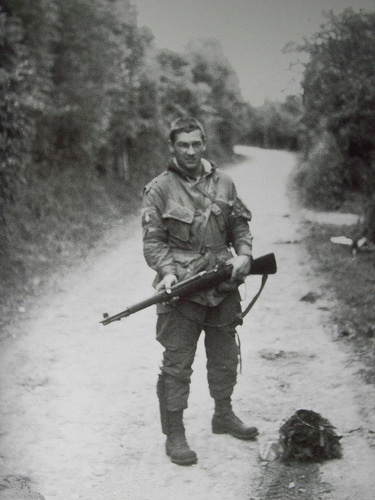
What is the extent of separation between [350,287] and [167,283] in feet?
15.0

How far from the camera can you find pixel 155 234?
3.68 meters

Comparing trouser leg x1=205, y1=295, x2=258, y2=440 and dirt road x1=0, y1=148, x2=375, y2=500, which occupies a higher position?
trouser leg x1=205, y1=295, x2=258, y2=440

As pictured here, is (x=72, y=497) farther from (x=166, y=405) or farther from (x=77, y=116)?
(x=77, y=116)

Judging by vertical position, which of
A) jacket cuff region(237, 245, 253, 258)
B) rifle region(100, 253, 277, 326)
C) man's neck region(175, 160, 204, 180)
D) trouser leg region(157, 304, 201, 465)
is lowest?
trouser leg region(157, 304, 201, 465)

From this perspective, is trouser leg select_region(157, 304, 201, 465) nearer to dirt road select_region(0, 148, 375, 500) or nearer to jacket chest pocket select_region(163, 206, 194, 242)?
dirt road select_region(0, 148, 375, 500)

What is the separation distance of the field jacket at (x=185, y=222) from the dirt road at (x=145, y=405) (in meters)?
1.07

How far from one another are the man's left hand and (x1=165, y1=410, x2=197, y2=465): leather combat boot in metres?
0.94

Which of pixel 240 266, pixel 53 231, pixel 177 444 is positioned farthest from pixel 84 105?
pixel 177 444

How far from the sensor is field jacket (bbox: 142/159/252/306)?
3646 millimetres

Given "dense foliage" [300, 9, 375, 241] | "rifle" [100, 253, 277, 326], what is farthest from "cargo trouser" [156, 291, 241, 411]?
"dense foliage" [300, 9, 375, 241]

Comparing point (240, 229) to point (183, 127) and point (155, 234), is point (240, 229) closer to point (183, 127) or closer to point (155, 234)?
point (155, 234)

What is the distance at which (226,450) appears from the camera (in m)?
3.83

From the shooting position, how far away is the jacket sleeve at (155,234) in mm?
3652

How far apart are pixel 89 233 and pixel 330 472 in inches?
340
